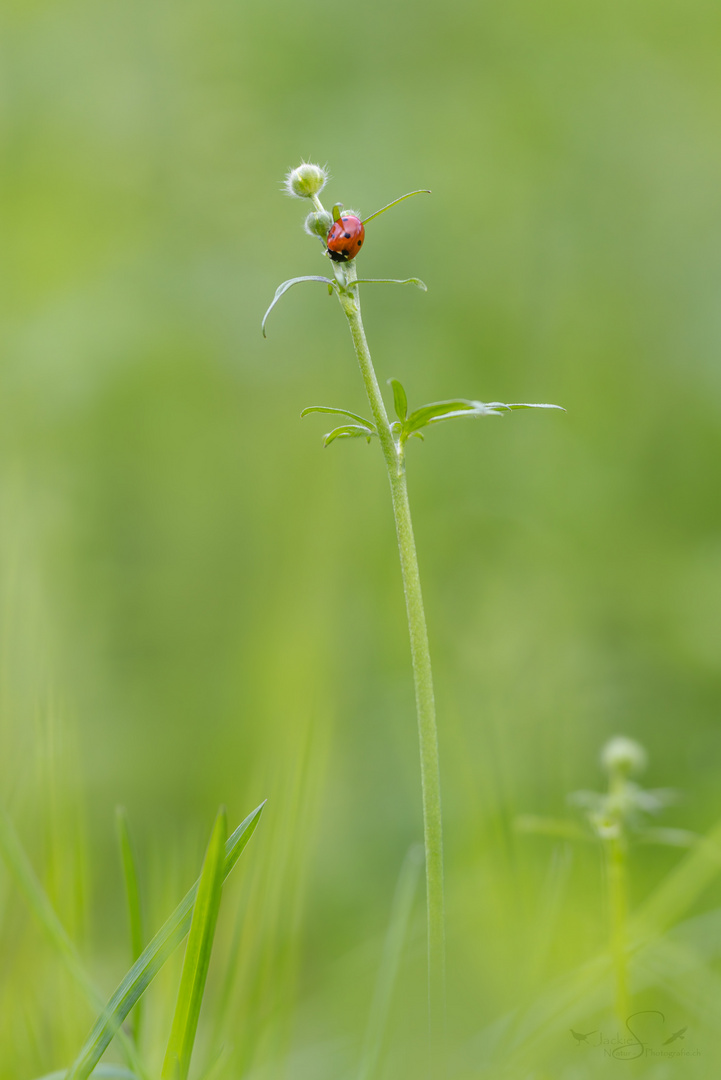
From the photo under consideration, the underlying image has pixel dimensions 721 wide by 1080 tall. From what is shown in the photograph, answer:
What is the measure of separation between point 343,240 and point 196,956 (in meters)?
0.28

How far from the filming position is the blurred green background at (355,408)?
1.25 meters

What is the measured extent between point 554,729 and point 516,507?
1.72 ft

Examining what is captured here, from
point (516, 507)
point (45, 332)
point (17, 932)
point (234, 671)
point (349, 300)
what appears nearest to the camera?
point (349, 300)

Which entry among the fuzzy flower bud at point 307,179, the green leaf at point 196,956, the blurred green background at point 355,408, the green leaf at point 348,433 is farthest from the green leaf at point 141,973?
the blurred green background at point 355,408

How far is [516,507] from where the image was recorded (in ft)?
5.30

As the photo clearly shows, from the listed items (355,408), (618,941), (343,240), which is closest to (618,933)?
(618,941)

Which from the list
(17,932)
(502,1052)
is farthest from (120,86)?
(502,1052)

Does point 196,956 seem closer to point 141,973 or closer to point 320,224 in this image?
point 141,973

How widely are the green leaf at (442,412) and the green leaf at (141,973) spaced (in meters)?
0.15

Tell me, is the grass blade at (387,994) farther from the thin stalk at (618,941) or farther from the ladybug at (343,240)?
the ladybug at (343,240)

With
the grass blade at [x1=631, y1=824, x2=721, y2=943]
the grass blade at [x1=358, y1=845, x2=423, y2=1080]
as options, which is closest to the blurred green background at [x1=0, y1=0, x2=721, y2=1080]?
the grass blade at [x1=631, y1=824, x2=721, y2=943]

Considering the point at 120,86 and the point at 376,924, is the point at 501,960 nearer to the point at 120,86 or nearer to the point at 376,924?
the point at 376,924

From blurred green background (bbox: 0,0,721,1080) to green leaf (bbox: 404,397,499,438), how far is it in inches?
20.5

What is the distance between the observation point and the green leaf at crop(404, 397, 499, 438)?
0.31 metres
